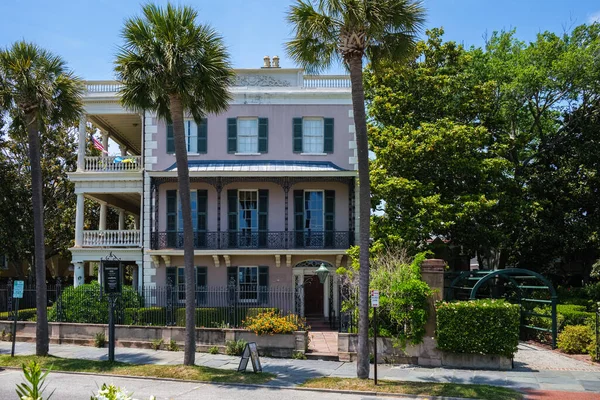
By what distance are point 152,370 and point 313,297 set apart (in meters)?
11.7

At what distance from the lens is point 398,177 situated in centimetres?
2394

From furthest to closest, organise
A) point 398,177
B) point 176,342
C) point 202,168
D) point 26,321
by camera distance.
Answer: point 202,168, point 398,177, point 26,321, point 176,342

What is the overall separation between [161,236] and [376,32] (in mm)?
14945

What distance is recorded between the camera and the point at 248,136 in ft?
88.2

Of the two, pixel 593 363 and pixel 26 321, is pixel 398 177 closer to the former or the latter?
pixel 593 363

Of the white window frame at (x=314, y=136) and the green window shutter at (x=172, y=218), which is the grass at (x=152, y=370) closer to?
the green window shutter at (x=172, y=218)

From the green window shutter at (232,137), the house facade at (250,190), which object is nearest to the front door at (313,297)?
the house facade at (250,190)

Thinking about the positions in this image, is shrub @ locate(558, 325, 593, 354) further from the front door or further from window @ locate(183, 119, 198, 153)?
window @ locate(183, 119, 198, 153)

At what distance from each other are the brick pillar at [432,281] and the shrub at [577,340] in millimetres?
4564

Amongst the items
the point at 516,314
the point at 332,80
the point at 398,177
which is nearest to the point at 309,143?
the point at 332,80

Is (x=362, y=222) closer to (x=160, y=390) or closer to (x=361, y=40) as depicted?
(x=361, y=40)

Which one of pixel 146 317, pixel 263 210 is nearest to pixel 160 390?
pixel 146 317

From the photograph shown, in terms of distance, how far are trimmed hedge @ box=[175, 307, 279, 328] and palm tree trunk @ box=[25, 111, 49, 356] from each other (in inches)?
188

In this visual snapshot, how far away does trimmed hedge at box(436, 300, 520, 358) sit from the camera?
16922mm
